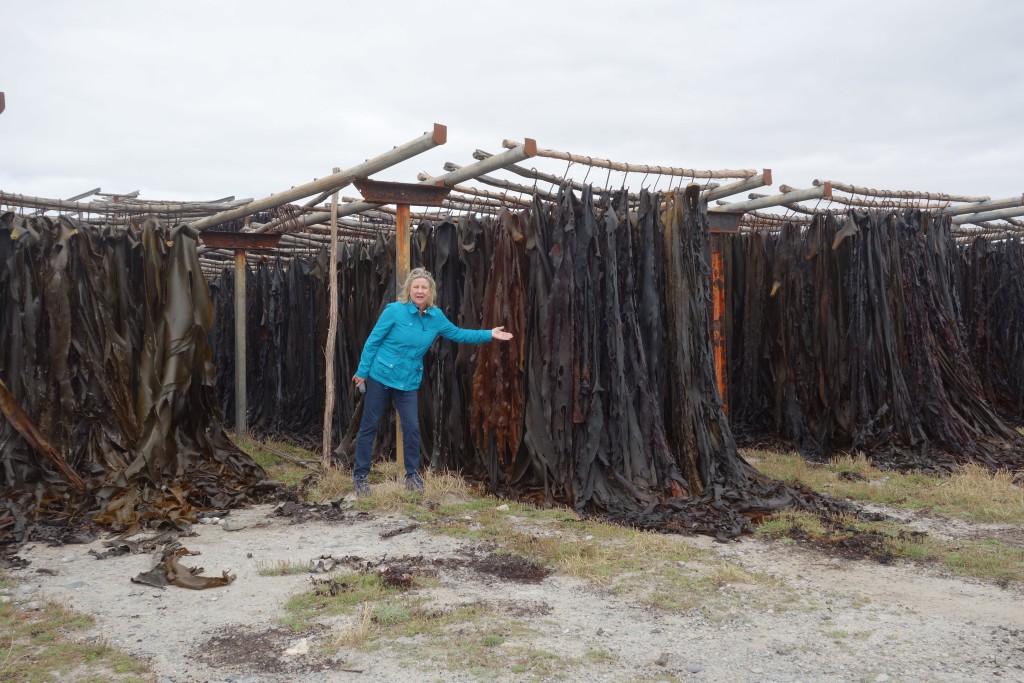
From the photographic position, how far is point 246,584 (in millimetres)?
4070

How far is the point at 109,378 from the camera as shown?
19.5 feet

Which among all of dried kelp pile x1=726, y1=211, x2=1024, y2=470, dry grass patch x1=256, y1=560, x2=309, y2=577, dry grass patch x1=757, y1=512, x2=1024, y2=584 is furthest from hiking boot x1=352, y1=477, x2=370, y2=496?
dried kelp pile x1=726, y1=211, x2=1024, y2=470

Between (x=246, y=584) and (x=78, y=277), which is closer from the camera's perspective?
(x=246, y=584)

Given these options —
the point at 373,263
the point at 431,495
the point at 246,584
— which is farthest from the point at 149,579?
the point at 373,263

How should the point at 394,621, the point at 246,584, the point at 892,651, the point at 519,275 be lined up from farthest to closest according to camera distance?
1. the point at 519,275
2. the point at 246,584
3. the point at 394,621
4. the point at 892,651

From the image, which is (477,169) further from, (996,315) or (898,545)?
(996,315)

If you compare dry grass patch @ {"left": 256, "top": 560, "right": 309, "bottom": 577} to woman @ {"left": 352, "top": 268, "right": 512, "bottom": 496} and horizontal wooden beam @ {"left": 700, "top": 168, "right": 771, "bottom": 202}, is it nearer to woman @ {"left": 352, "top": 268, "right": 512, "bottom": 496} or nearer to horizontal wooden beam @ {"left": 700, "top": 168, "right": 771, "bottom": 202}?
woman @ {"left": 352, "top": 268, "right": 512, "bottom": 496}

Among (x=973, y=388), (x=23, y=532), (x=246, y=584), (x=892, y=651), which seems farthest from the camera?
(x=973, y=388)

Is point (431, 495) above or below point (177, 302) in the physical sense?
below

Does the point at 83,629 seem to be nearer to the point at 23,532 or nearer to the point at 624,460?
the point at 23,532

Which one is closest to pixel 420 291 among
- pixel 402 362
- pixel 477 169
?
pixel 402 362

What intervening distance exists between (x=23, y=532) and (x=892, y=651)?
461 cm

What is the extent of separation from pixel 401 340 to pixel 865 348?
4201 millimetres

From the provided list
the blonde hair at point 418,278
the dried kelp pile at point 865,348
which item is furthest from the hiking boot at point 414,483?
the dried kelp pile at point 865,348
